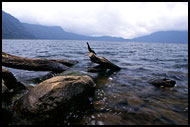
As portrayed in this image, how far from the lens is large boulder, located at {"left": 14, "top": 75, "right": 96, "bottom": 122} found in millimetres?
4738

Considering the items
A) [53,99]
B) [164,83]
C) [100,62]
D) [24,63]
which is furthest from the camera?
[100,62]

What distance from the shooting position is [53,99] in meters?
4.90

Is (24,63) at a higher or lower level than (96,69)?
higher

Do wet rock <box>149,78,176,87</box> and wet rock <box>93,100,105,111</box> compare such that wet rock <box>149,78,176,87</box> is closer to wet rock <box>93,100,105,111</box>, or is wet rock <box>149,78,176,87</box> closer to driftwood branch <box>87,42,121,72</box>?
wet rock <box>93,100,105,111</box>

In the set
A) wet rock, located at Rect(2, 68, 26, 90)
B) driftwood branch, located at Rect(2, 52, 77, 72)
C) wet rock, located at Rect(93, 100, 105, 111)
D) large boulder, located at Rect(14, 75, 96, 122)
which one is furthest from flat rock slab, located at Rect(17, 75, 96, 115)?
driftwood branch, located at Rect(2, 52, 77, 72)

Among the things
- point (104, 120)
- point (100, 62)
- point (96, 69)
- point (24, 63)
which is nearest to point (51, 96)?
point (104, 120)

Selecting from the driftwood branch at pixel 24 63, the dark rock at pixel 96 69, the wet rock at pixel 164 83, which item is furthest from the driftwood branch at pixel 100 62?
the wet rock at pixel 164 83

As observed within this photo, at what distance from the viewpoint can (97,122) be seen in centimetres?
486

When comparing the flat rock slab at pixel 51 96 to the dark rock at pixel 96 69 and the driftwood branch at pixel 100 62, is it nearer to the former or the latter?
the driftwood branch at pixel 100 62

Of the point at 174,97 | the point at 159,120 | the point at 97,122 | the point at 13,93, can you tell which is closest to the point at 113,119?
the point at 97,122

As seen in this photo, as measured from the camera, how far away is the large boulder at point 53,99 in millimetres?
4738

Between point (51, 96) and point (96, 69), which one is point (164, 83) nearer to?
point (96, 69)

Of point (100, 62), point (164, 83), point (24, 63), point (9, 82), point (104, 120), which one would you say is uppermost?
point (24, 63)

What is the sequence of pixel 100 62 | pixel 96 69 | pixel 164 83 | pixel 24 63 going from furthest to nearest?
pixel 96 69, pixel 100 62, pixel 24 63, pixel 164 83
